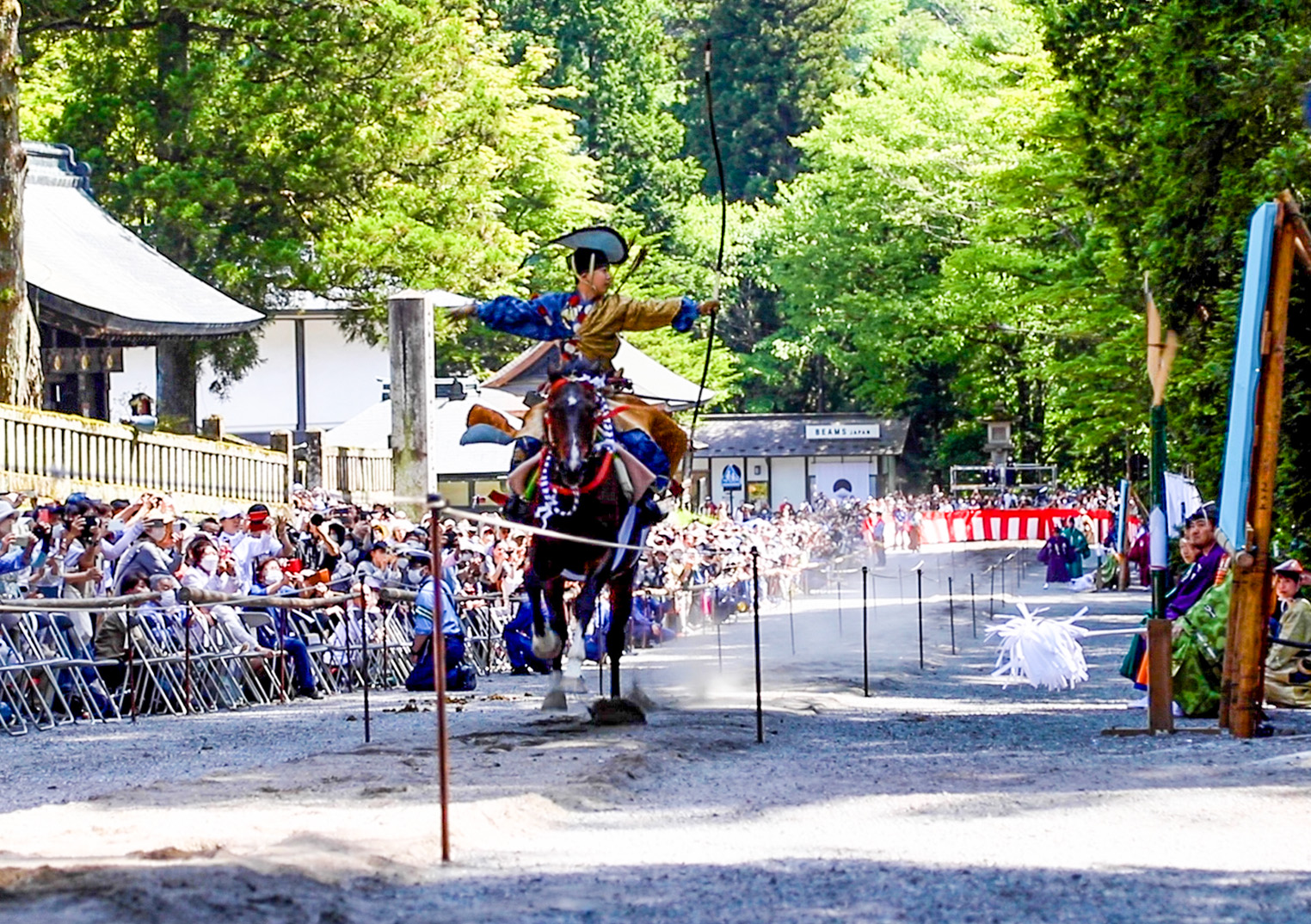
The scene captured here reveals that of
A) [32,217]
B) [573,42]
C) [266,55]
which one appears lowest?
[32,217]

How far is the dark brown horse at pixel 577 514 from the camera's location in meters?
14.6

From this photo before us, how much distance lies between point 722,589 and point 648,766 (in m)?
20.8

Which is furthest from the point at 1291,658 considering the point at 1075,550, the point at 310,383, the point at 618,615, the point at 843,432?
the point at 843,432

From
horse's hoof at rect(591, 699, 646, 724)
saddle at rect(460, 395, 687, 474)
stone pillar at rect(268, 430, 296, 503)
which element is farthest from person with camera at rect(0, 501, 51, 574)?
stone pillar at rect(268, 430, 296, 503)

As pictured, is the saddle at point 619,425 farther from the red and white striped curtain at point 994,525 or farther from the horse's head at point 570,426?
the red and white striped curtain at point 994,525

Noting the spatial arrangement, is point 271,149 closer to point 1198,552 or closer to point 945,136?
point 1198,552

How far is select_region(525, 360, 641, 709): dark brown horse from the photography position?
48.0 feet

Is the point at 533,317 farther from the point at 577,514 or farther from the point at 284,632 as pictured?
the point at 284,632

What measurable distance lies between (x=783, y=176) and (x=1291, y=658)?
239ft

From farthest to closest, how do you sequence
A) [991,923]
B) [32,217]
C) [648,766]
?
1. [32,217]
2. [648,766]
3. [991,923]

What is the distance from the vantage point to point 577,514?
589 inches

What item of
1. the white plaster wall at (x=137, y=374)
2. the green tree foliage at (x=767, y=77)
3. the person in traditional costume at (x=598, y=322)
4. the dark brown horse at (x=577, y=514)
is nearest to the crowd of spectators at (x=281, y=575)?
the dark brown horse at (x=577, y=514)

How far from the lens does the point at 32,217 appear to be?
3559 cm

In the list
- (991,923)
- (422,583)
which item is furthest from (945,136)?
(991,923)
